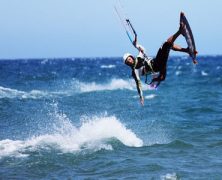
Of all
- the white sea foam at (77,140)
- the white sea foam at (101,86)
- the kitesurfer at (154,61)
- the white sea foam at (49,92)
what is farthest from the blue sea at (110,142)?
the white sea foam at (101,86)

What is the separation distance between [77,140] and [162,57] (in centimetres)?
742

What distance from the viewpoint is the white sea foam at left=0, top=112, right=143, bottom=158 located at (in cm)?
1769

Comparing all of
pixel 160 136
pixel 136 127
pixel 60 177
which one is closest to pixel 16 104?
pixel 136 127

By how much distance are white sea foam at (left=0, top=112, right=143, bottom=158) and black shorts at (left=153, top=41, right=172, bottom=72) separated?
5.54 m

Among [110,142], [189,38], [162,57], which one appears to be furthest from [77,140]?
[189,38]

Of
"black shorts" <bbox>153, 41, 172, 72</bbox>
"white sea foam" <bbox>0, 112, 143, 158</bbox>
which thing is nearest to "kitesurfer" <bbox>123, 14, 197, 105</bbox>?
"black shorts" <bbox>153, 41, 172, 72</bbox>

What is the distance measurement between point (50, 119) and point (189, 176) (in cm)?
1215

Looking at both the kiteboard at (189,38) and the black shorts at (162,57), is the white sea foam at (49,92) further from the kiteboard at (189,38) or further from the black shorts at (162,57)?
the kiteboard at (189,38)

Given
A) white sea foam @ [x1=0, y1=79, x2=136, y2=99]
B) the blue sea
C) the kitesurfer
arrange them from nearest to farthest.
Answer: the kitesurfer, the blue sea, white sea foam @ [x1=0, y1=79, x2=136, y2=99]

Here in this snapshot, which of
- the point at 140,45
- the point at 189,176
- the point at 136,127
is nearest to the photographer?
the point at 140,45

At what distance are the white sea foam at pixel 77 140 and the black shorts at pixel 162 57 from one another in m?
5.54

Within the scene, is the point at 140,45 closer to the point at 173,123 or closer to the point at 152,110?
the point at 173,123

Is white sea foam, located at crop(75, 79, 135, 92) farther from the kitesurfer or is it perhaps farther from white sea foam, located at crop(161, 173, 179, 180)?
the kitesurfer

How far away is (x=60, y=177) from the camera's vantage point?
14148mm
